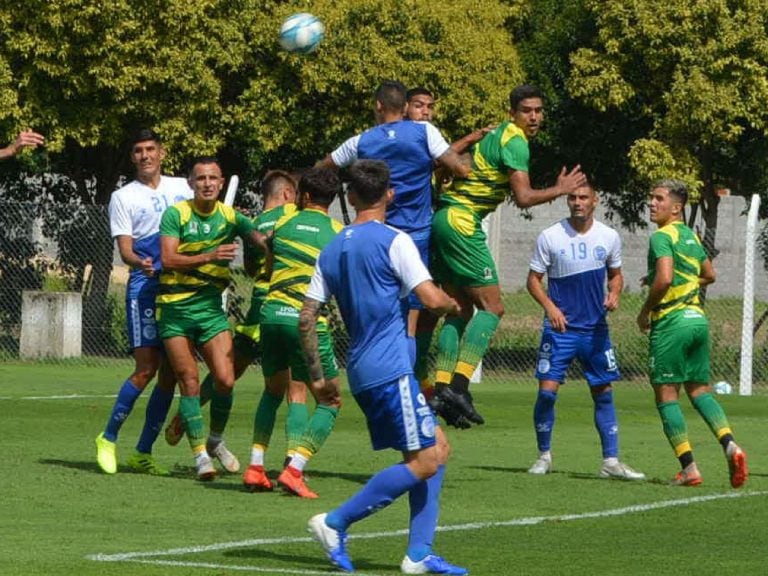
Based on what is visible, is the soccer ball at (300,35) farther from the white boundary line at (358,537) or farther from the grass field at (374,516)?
the white boundary line at (358,537)

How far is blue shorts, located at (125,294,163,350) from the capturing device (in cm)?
1290

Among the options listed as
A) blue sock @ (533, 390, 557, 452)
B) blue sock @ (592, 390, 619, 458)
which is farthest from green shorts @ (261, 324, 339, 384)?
blue sock @ (592, 390, 619, 458)

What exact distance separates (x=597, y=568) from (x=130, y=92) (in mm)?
21022

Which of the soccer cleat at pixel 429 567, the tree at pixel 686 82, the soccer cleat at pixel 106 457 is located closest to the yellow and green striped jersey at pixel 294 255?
the soccer cleat at pixel 106 457

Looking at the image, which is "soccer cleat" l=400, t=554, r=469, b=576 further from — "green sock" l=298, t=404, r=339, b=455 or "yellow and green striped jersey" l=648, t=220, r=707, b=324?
"yellow and green striped jersey" l=648, t=220, r=707, b=324

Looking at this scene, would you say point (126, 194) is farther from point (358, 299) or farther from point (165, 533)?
point (358, 299)

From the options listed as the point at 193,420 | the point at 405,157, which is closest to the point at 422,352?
the point at 405,157

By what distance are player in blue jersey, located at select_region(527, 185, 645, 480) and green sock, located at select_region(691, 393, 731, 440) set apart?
77cm

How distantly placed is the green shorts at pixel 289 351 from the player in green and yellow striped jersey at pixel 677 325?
8.17 feet

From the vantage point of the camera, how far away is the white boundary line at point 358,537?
342 inches

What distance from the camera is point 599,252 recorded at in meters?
13.9

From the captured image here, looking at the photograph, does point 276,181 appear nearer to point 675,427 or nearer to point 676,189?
point 676,189

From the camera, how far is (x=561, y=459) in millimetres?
15094

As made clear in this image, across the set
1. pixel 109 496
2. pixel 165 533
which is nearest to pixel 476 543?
pixel 165 533
